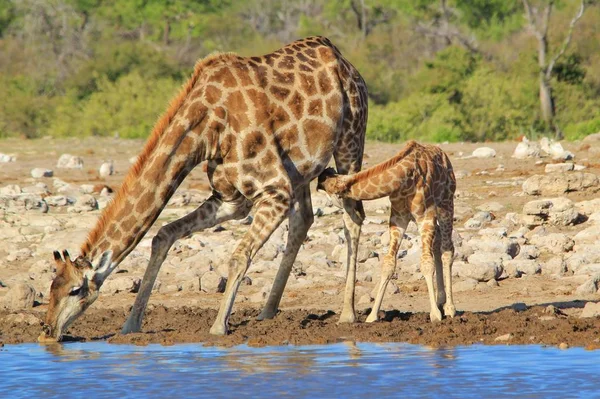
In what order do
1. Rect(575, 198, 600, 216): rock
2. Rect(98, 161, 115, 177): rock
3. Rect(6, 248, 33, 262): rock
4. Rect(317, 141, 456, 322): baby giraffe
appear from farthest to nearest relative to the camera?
Rect(98, 161, 115, 177): rock
Rect(575, 198, 600, 216): rock
Rect(6, 248, 33, 262): rock
Rect(317, 141, 456, 322): baby giraffe

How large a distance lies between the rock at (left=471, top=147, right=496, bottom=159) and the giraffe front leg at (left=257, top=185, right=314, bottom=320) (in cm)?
934

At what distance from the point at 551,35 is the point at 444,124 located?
9867 millimetres

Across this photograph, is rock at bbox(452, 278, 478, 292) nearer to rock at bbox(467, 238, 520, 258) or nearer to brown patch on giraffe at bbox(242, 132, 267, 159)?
rock at bbox(467, 238, 520, 258)

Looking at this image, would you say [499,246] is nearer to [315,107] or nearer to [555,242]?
[555,242]

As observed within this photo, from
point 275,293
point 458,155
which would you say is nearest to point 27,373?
point 275,293

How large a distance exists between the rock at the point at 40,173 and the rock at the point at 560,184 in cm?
781

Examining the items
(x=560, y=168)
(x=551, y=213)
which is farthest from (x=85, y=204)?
(x=560, y=168)

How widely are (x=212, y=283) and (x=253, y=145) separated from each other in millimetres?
3010

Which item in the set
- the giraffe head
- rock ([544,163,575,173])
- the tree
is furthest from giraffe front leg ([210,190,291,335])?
the tree

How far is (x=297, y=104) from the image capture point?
1019 centimetres

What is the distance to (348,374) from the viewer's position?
27.2ft

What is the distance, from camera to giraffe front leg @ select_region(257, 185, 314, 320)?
10.7 metres

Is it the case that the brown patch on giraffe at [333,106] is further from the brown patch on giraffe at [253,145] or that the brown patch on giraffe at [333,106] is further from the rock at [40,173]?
the rock at [40,173]

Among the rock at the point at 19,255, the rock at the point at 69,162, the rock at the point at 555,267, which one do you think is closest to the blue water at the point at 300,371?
the rock at the point at 555,267
